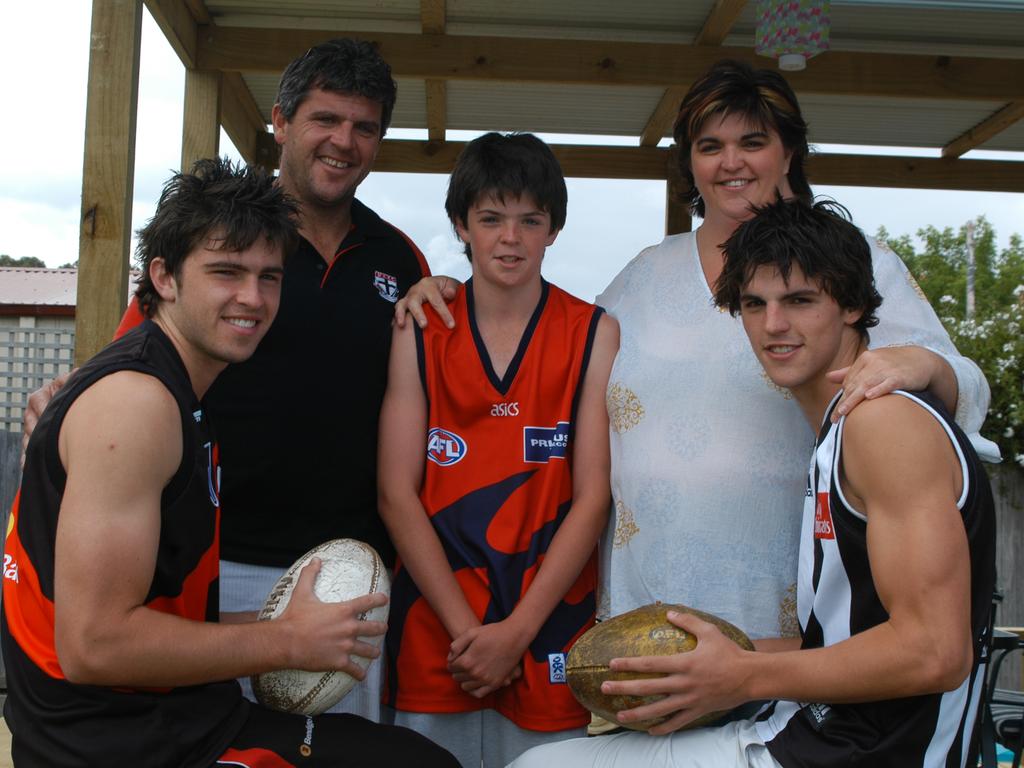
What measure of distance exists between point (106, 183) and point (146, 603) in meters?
2.33

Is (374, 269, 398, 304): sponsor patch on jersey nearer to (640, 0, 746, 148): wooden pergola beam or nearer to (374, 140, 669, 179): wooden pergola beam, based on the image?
(640, 0, 746, 148): wooden pergola beam

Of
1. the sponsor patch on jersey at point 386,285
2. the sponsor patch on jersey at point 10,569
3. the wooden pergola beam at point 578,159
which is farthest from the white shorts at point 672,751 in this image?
the wooden pergola beam at point 578,159

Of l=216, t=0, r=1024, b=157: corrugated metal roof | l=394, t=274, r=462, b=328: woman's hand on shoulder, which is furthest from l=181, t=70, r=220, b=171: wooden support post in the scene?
l=394, t=274, r=462, b=328: woman's hand on shoulder

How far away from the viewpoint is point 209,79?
6066 mm

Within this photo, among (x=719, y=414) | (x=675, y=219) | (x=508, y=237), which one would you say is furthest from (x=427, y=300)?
(x=675, y=219)

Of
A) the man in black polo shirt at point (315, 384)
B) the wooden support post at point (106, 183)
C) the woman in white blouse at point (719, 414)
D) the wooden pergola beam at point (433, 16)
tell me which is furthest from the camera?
the wooden pergola beam at point (433, 16)

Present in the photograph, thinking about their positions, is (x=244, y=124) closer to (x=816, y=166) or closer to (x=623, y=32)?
(x=623, y=32)

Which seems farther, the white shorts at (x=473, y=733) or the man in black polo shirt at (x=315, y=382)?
the man in black polo shirt at (x=315, y=382)

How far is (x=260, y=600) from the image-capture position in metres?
3.19

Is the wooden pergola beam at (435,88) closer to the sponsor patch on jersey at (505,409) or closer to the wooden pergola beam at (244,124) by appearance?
the wooden pergola beam at (244,124)

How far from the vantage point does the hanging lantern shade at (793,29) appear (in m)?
5.12

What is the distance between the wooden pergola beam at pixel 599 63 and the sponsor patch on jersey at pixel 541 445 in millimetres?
3691

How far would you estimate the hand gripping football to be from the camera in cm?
224

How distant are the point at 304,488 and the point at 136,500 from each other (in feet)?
3.72
